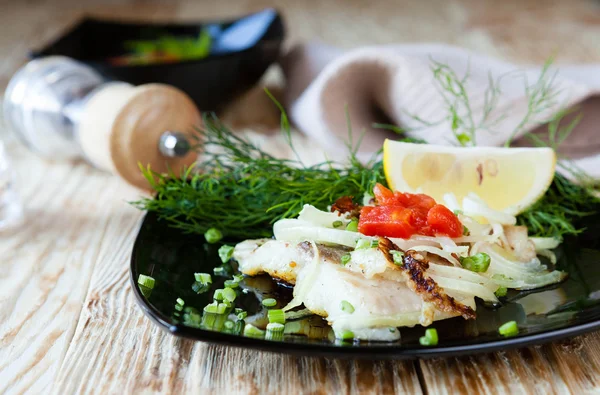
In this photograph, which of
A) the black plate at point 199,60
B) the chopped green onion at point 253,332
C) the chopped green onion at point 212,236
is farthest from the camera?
the black plate at point 199,60

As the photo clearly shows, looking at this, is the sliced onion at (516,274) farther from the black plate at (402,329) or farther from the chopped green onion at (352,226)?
the chopped green onion at (352,226)

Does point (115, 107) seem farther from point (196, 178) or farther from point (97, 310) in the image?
point (97, 310)

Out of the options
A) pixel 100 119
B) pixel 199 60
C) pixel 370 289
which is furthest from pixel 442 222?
pixel 199 60

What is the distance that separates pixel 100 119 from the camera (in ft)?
9.14

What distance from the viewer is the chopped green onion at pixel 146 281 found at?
1.81m

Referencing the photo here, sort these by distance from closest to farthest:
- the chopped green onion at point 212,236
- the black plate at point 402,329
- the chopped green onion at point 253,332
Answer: the black plate at point 402,329 → the chopped green onion at point 253,332 → the chopped green onion at point 212,236

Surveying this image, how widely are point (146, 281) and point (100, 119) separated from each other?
1.17 meters

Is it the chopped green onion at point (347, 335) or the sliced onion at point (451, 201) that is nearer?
the chopped green onion at point (347, 335)

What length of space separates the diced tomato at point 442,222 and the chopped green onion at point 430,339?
1.26 feet

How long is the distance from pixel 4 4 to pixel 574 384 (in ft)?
19.9

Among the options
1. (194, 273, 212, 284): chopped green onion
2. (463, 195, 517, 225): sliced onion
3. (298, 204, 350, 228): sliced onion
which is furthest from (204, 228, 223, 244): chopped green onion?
(463, 195, 517, 225): sliced onion

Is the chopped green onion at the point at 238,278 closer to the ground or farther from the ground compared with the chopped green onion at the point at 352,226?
closer to the ground

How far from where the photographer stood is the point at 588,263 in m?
1.99

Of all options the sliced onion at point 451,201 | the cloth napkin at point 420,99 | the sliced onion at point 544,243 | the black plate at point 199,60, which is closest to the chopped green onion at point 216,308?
the sliced onion at point 451,201
